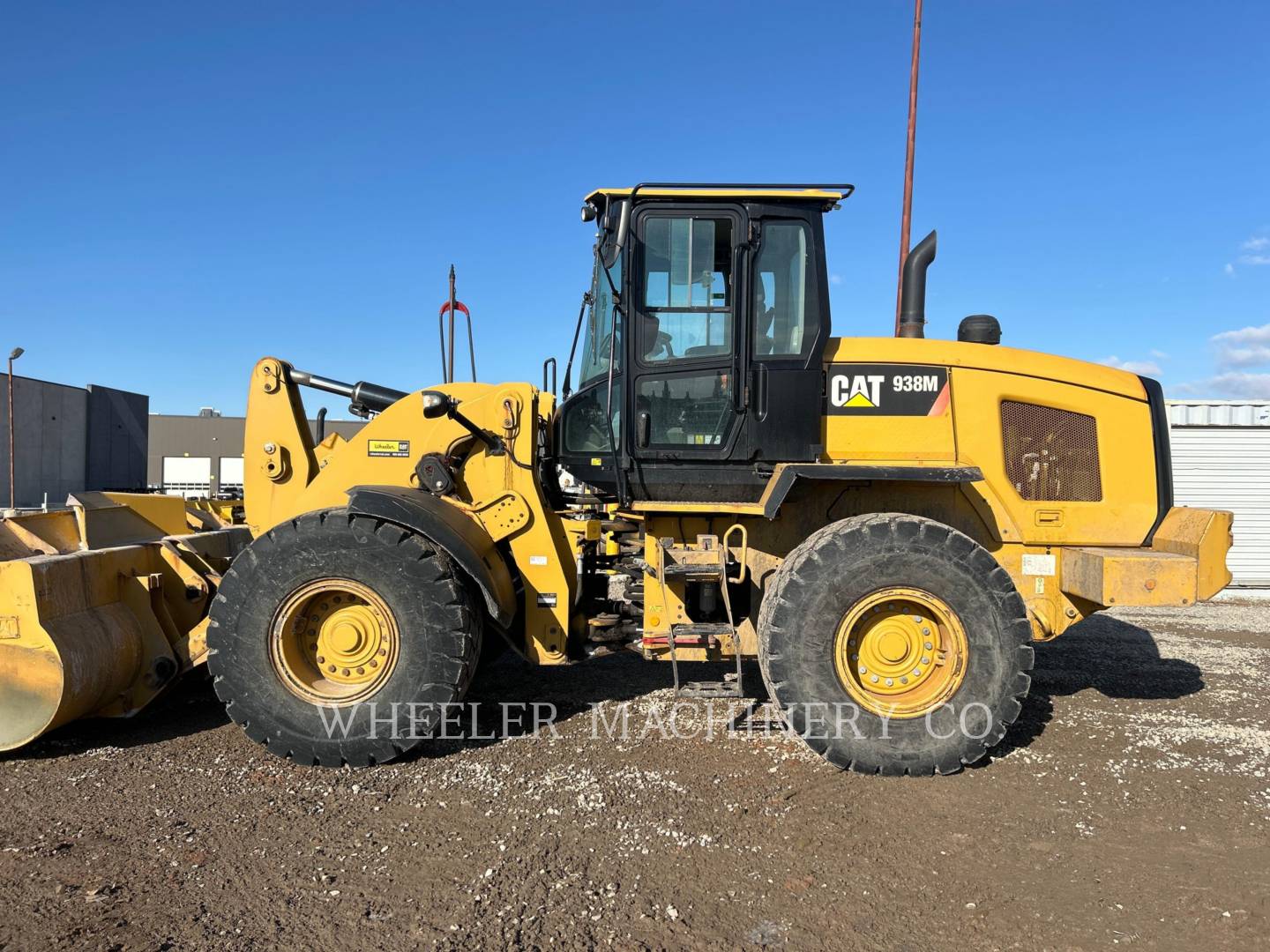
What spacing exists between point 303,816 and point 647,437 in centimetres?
257

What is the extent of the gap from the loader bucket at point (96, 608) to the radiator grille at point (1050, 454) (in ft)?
16.1

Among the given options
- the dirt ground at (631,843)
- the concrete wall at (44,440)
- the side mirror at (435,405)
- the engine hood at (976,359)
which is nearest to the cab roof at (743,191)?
the engine hood at (976,359)

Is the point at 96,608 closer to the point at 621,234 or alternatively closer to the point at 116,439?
the point at 621,234

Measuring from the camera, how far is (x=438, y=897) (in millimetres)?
2955

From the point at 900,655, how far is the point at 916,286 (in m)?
2.45

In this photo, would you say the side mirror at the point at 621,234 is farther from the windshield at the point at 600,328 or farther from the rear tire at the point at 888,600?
the rear tire at the point at 888,600

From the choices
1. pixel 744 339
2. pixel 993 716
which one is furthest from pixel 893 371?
pixel 993 716

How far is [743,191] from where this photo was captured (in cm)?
452

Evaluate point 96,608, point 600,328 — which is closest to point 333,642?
point 96,608

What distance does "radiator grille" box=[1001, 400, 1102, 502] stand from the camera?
186 inches

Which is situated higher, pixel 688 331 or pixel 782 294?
pixel 782 294

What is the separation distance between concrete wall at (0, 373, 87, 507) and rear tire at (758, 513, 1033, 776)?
24.1 meters

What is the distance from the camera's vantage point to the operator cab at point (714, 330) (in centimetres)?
453

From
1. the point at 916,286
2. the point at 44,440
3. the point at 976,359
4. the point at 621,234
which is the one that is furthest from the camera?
the point at 44,440
